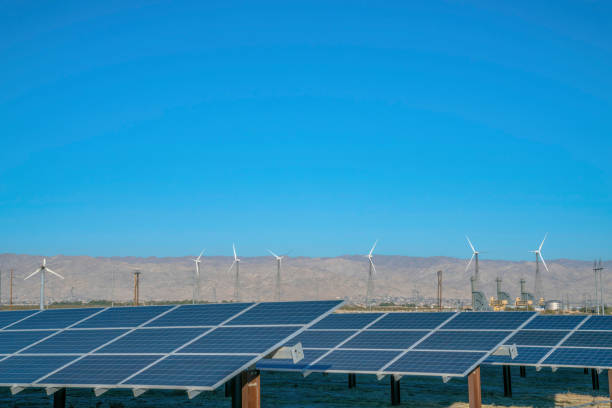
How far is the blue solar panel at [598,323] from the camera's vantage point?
4062cm

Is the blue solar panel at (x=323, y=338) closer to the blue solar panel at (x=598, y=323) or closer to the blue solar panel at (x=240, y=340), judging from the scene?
the blue solar panel at (x=240, y=340)

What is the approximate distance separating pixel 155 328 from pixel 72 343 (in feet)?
10.8

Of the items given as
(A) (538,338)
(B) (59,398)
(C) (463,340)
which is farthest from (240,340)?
(A) (538,338)

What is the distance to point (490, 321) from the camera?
3534 centimetres

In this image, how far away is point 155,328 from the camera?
26375mm

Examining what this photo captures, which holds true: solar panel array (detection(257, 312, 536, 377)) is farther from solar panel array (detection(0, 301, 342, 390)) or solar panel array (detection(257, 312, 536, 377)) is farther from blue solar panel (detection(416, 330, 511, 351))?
solar panel array (detection(0, 301, 342, 390))

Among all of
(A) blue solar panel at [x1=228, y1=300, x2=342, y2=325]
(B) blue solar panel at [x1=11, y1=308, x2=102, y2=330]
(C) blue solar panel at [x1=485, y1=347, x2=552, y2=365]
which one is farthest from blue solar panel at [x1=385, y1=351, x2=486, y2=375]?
(B) blue solar panel at [x1=11, y1=308, x2=102, y2=330]

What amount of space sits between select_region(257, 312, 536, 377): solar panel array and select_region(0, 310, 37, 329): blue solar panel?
41.1 ft

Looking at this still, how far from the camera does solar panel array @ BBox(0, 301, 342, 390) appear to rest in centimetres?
2064

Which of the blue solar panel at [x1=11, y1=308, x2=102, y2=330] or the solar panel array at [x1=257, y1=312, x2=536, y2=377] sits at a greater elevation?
the blue solar panel at [x1=11, y1=308, x2=102, y2=330]

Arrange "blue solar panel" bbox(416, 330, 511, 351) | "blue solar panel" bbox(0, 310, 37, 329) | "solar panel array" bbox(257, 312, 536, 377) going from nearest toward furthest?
"solar panel array" bbox(257, 312, 536, 377) < "blue solar panel" bbox(416, 330, 511, 351) < "blue solar panel" bbox(0, 310, 37, 329)

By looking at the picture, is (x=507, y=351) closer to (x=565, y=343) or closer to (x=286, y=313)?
(x=286, y=313)

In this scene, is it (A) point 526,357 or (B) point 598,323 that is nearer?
(A) point 526,357

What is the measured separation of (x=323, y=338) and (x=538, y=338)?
13058 mm
